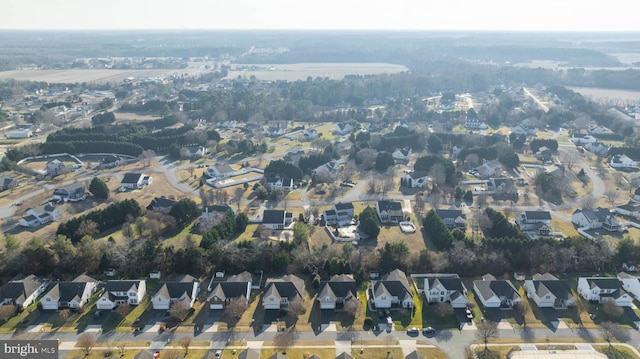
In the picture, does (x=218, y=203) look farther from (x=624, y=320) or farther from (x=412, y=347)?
(x=624, y=320)

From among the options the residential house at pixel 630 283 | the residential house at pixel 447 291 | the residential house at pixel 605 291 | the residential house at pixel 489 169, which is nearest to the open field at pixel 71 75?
the residential house at pixel 489 169

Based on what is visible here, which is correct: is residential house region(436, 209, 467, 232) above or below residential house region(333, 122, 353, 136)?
below

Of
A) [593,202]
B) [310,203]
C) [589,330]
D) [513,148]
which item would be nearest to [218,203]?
[310,203]

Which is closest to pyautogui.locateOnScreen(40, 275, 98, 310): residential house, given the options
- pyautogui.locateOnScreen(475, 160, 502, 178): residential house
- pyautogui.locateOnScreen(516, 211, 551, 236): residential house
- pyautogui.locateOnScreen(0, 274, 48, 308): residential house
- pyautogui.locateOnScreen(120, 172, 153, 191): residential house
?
pyautogui.locateOnScreen(0, 274, 48, 308): residential house

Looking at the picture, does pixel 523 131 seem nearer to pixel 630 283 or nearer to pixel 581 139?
pixel 581 139

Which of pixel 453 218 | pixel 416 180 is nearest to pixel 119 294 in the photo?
pixel 453 218

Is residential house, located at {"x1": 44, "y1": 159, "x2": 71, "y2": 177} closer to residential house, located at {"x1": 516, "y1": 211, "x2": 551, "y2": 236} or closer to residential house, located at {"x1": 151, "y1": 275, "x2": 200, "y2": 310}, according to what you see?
residential house, located at {"x1": 151, "y1": 275, "x2": 200, "y2": 310}
